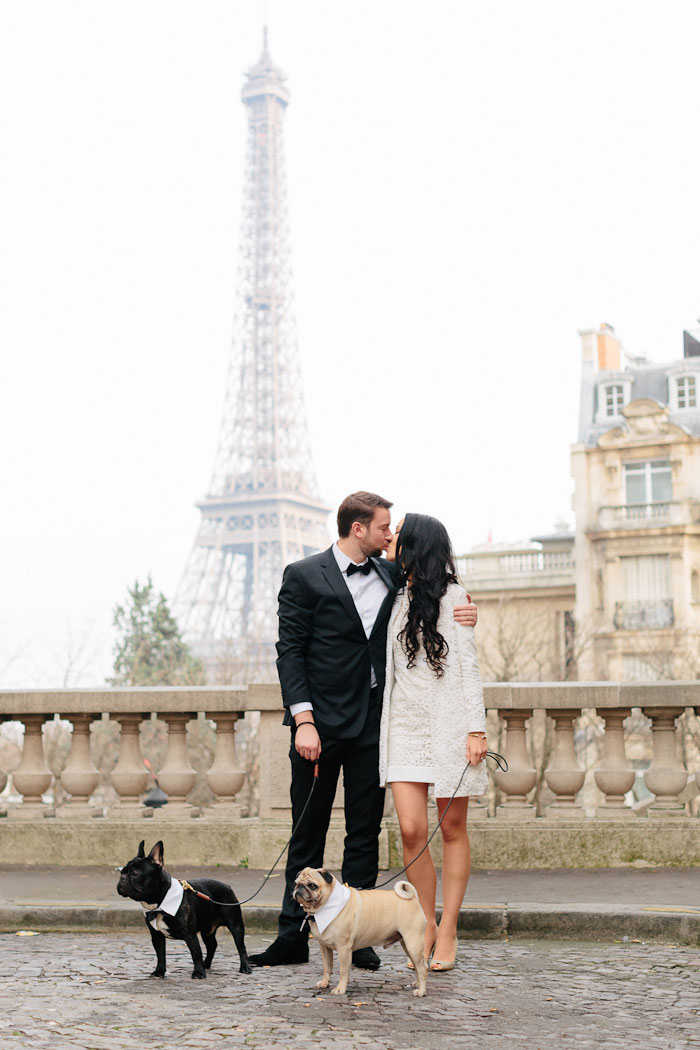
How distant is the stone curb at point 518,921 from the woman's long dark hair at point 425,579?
5.21 feet

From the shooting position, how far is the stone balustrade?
7.90m

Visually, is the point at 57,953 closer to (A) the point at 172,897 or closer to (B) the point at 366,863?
(A) the point at 172,897

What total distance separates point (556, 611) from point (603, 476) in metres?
5.05

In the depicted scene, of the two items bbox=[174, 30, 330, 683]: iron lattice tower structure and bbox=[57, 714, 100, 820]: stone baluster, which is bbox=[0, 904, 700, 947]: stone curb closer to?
bbox=[57, 714, 100, 820]: stone baluster

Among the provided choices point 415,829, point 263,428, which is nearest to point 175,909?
point 415,829

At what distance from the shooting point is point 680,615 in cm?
4316

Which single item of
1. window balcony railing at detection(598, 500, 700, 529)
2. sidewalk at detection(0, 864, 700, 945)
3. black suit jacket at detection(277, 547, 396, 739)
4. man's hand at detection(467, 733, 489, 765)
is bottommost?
sidewalk at detection(0, 864, 700, 945)

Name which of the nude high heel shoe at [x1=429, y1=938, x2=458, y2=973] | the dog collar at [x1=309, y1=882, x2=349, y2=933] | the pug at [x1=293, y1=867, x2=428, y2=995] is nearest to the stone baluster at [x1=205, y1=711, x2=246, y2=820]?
the nude high heel shoe at [x1=429, y1=938, x2=458, y2=973]

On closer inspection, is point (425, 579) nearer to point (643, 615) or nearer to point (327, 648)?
point (327, 648)

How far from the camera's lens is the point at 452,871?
5500mm

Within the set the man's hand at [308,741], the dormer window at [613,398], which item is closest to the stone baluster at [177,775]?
the man's hand at [308,741]

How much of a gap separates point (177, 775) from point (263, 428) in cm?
7555

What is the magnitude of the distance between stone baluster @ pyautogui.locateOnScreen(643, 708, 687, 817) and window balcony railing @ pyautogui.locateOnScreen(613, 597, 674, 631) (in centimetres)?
3580

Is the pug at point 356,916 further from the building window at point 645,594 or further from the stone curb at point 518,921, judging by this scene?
the building window at point 645,594
